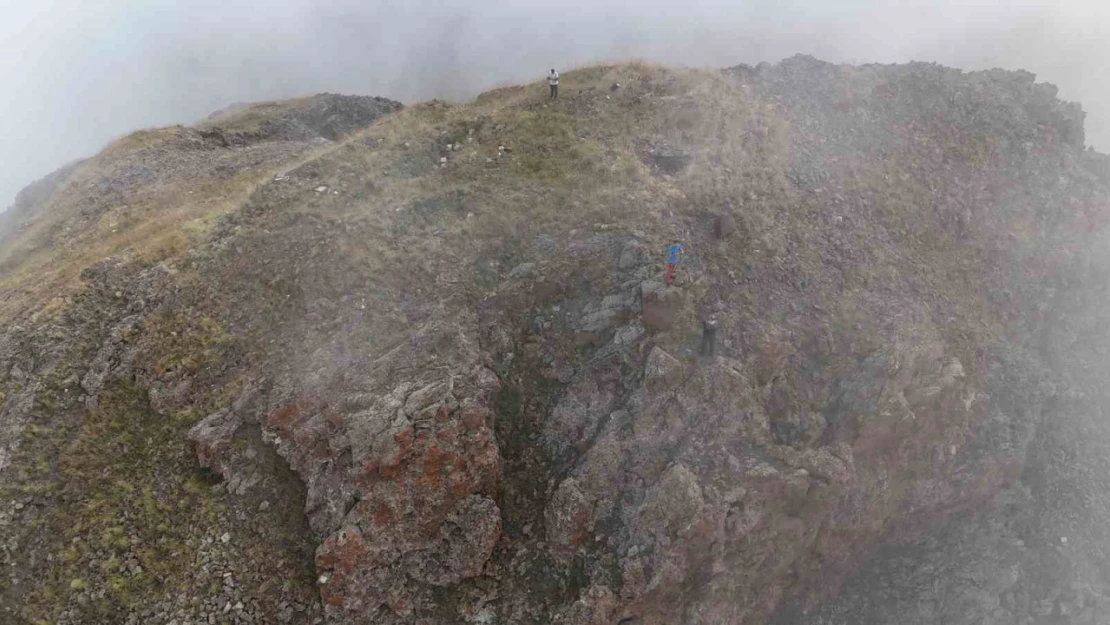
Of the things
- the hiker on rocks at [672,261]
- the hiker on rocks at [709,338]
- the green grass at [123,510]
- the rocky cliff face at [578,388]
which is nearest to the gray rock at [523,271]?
the rocky cliff face at [578,388]

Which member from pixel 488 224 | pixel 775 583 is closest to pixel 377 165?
pixel 488 224

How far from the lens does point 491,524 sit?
14.1 m

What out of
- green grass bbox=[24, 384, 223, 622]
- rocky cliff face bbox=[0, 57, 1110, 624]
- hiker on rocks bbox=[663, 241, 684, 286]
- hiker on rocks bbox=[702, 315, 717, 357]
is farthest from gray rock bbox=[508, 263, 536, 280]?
green grass bbox=[24, 384, 223, 622]

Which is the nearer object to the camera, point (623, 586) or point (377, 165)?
point (623, 586)

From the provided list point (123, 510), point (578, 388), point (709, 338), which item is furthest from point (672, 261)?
point (123, 510)

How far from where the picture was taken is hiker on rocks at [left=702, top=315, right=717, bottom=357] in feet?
51.9

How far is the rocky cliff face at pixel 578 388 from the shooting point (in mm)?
13789

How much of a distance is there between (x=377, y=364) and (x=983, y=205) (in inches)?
892

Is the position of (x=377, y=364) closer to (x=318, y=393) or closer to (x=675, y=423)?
(x=318, y=393)

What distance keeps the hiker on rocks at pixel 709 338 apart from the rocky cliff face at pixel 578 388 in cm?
29

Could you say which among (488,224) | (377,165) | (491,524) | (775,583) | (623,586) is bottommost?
(775,583)

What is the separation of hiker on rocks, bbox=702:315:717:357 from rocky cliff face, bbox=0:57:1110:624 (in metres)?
0.29

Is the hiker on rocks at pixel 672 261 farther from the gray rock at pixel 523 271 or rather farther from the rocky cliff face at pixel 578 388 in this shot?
the gray rock at pixel 523 271

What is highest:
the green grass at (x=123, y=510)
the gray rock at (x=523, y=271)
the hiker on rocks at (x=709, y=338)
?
the gray rock at (x=523, y=271)
